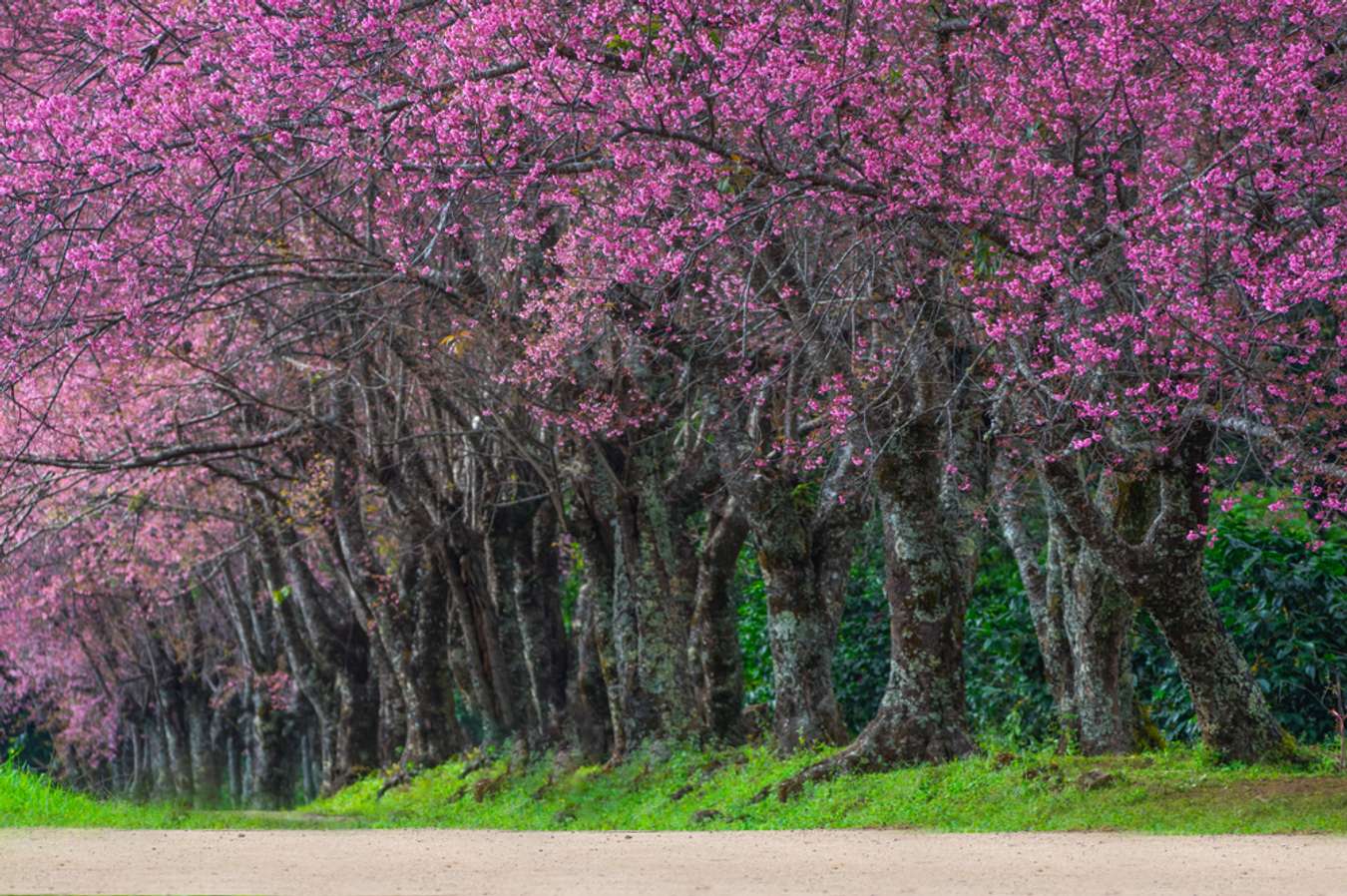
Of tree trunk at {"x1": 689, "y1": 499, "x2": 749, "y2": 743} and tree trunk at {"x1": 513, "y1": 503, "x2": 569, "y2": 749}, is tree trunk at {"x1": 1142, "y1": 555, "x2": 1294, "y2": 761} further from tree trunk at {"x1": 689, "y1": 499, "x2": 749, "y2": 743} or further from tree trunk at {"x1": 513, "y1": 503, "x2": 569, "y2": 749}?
tree trunk at {"x1": 513, "y1": 503, "x2": 569, "y2": 749}

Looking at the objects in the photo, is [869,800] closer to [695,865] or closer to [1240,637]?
[695,865]

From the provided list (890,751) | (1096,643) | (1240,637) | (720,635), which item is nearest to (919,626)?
(890,751)

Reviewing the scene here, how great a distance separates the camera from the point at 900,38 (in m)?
12.0

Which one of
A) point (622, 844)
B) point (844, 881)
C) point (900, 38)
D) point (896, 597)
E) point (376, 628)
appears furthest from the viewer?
point (376, 628)

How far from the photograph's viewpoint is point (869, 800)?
12961 mm

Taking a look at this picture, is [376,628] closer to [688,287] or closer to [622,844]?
[688,287]

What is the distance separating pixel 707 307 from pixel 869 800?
522cm

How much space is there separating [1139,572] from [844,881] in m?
4.73

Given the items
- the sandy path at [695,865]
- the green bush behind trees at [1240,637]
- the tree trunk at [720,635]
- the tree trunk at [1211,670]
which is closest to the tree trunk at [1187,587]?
the tree trunk at [1211,670]

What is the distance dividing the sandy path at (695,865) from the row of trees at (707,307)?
2678 millimetres

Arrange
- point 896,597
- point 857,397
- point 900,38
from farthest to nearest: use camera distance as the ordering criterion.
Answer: point 896,597, point 857,397, point 900,38

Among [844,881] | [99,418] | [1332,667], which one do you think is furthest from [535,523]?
[844,881]

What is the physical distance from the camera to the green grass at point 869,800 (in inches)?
442

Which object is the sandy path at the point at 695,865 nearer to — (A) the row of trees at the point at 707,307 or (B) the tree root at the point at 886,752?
(B) the tree root at the point at 886,752
